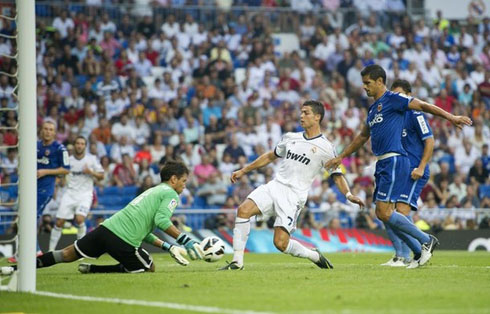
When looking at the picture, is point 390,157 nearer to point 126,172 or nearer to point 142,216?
point 142,216

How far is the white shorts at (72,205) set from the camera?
62.6ft

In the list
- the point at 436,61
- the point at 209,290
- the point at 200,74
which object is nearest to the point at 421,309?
the point at 209,290

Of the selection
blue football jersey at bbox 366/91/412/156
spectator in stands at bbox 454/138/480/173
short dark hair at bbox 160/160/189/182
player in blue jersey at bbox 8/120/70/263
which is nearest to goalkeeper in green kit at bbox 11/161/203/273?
short dark hair at bbox 160/160/189/182

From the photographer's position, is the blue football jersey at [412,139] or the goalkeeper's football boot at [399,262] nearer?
the blue football jersey at [412,139]

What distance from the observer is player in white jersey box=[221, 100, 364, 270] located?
510 inches

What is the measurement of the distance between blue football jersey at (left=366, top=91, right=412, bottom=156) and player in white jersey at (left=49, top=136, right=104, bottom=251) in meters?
7.63

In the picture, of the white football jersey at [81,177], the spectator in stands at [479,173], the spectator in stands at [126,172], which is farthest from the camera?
the spectator in stands at [479,173]

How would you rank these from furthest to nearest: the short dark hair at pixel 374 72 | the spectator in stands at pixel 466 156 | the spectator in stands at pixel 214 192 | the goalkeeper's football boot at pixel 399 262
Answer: the spectator in stands at pixel 466 156 < the spectator in stands at pixel 214 192 < the goalkeeper's football boot at pixel 399 262 < the short dark hair at pixel 374 72

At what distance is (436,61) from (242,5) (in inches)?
257

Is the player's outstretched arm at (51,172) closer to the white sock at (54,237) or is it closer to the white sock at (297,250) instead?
the white sock at (54,237)

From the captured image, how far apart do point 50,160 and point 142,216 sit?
590 centimetres

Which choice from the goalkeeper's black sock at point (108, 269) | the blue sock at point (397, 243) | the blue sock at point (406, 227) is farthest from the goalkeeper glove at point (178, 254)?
the blue sock at point (397, 243)

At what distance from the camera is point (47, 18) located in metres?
28.4

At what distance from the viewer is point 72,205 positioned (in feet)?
62.9
